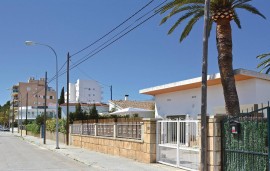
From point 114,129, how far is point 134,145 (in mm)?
3351

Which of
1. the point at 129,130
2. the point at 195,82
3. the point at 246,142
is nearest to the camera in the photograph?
the point at 246,142

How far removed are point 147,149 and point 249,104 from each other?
7688 millimetres

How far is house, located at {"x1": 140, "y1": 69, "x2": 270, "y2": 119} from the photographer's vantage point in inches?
862

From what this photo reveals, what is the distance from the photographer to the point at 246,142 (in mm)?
11312

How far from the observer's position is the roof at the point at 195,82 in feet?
69.9

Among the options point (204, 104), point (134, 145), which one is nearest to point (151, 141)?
point (134, 145)

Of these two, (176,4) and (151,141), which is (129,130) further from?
(176,4)

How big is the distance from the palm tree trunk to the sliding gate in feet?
8.49

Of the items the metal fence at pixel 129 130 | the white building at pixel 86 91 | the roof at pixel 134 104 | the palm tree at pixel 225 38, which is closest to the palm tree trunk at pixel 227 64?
the palm tree at pixel 225 38

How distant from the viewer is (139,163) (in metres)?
17.2

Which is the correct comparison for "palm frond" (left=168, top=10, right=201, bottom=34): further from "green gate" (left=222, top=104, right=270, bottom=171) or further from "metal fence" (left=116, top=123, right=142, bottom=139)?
"green gate" (left=222, top=104, right=270, bottom=171)

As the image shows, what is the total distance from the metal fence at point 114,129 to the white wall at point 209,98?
6250 millimetres

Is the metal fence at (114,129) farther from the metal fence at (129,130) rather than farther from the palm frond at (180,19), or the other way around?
the palm frond at (180,19)

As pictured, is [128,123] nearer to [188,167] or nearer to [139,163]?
[139,163]
